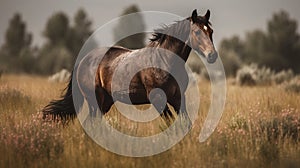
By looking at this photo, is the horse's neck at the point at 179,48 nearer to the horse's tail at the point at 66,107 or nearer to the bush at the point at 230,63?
the horse's tail at the point at 66,107

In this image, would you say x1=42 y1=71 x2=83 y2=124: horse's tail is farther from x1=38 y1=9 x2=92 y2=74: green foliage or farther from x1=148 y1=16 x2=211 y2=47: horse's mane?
x1=38 y1=9 x2=92 y2=74: green foliage

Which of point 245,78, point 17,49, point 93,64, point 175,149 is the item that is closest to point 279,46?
point 245,78

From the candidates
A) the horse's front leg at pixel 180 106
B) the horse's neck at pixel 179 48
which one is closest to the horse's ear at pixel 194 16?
the horse's neck at pixel 179 48

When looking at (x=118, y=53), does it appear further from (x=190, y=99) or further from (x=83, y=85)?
(x=190, y=99)

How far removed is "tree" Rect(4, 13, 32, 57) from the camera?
1426 inches

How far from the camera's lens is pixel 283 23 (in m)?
36.2

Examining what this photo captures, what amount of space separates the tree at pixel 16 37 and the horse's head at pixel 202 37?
32.1m

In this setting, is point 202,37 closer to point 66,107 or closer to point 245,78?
point 66,107

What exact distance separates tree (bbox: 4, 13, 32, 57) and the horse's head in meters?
32.1

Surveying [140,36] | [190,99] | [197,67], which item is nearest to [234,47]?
[140,36]

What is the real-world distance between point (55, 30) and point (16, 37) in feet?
14.6

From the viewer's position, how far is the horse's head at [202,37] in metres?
5.75

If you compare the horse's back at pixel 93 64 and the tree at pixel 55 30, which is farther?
the tree at pixel 55 30

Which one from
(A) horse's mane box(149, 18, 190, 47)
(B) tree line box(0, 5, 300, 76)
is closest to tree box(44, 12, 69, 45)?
(B) tree line box(0, 5, 300, 76)
